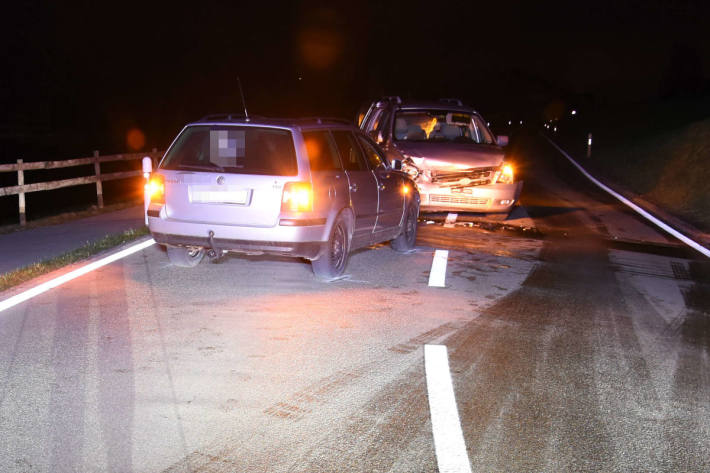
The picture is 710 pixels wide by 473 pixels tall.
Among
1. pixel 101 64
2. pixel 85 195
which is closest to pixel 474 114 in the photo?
pixel 85 195

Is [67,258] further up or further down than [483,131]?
further down

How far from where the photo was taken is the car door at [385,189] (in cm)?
1075

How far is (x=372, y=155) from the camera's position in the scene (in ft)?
36.6

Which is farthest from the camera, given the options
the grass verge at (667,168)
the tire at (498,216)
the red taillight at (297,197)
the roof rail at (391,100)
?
the grass verge at (667,168)

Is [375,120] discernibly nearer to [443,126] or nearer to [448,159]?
[443,126]

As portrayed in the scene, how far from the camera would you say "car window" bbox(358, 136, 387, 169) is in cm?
1079

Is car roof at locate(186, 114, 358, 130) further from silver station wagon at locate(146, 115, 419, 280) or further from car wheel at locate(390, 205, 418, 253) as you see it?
car wheel at locate(390, 205, 418, 253)

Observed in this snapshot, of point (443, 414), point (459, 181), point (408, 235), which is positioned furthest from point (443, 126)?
point (443, 414)

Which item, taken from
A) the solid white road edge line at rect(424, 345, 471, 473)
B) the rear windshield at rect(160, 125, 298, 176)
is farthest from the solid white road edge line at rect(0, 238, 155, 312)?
the solid white road edge line at rect(424, 345, 471, 473)

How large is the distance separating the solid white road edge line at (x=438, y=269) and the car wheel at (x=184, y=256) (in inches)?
106

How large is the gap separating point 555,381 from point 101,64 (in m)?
77.0

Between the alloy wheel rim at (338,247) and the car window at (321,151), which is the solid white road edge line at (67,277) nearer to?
the alloy wheel rim at (338,247)

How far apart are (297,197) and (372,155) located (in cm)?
258

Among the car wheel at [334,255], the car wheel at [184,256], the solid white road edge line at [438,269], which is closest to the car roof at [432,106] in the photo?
the solid white road edge line at [438,269]
